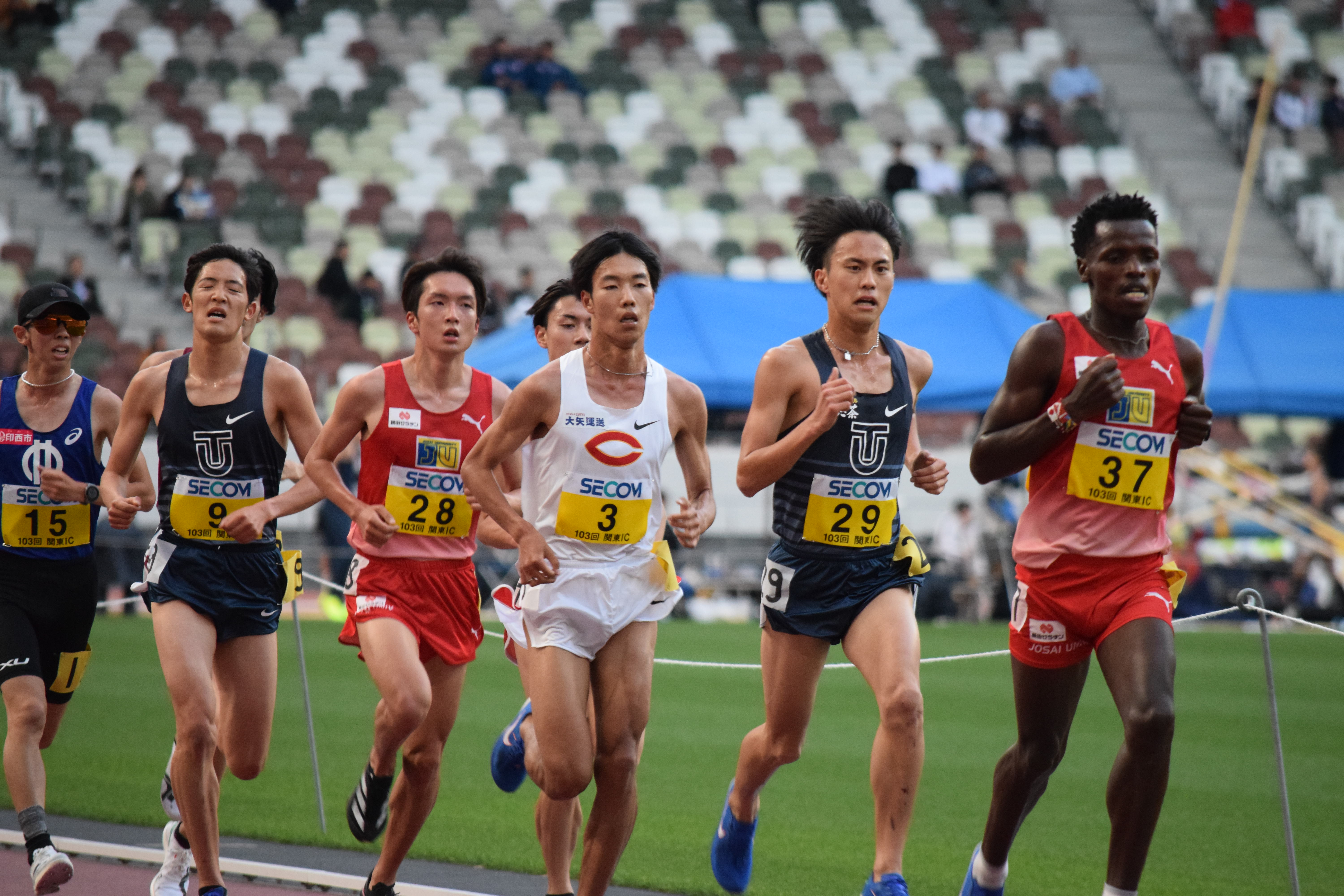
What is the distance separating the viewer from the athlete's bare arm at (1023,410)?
17.7 feet

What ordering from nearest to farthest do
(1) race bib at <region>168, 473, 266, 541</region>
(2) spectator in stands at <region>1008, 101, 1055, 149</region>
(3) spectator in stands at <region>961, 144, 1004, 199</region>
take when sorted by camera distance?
Result: (1) race bib at <region>168, 473, 266, 541</region>
(3) spectator in stands at <region>961, 144, 1004, 199</region>
(2) spectator in stands at <region>1008, 101, 1055, 149</region>

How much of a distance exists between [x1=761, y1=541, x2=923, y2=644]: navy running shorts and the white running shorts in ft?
2.02

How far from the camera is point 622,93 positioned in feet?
91.3

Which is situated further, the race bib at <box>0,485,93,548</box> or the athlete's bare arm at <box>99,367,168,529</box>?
the race bib at <box>0,485,93,548</box>

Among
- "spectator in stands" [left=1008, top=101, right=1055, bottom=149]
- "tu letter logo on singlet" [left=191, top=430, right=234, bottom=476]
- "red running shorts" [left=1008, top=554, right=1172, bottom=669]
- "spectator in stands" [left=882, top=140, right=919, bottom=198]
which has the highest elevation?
"spectator in stands" [left=1008, top=101, right=1055, bottom=149]

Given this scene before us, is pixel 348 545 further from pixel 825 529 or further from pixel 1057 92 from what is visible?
pixel 1057 92

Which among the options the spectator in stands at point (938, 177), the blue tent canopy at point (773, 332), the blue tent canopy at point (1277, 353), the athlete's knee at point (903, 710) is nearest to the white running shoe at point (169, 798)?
the athlete's knee at point (903, 710)

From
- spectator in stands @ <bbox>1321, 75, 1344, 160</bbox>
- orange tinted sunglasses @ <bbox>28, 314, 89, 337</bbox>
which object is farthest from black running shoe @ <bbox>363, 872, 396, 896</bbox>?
spectator in stands @ <bbox>1321, 75, 1344, 160</bbox>

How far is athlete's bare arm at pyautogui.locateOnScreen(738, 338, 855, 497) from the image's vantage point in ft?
18.7

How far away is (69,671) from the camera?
6855 millimetres

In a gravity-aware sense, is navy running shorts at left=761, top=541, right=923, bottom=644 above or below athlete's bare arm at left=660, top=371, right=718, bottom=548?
below

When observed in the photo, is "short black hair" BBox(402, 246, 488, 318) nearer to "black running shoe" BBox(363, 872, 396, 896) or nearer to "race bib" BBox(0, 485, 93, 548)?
"race bib" BBox(0, 485, 93, 548)

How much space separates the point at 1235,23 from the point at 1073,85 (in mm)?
3585

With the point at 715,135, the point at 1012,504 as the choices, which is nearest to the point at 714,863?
the point at 1012,504
